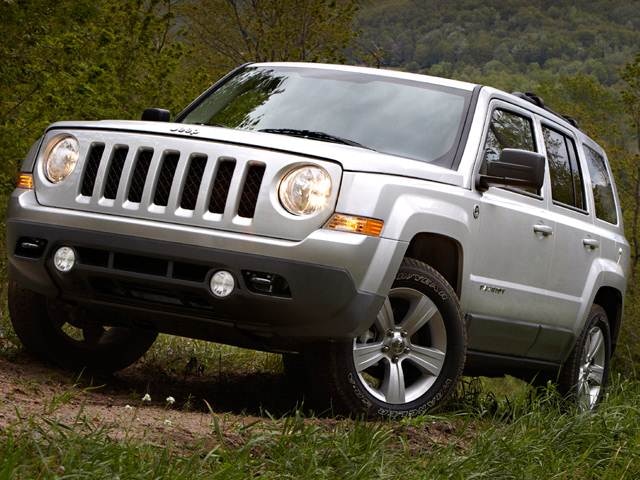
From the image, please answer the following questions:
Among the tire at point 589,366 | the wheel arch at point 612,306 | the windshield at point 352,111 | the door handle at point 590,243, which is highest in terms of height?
the windshield at point 352,111

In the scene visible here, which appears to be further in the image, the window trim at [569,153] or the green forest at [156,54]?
the green forest at [156,54]

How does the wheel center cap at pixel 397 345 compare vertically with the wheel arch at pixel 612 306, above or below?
above

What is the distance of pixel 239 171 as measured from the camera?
506cm

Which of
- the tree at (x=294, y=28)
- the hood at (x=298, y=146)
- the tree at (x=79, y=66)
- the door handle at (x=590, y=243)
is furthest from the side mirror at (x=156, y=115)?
the tree at (x=294, y=28)

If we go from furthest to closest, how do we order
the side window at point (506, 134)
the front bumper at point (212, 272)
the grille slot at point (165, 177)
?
the side window at point (506, 134) < the grille slot at point (165, 177) < the front bumper at point (212, 272)

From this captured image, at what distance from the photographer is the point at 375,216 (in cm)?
512

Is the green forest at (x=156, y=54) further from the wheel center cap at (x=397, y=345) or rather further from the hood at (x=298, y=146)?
the wheel center cap at (x=397, y=345)

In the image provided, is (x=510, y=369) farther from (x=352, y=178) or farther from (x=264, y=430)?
(x=264, y=430)

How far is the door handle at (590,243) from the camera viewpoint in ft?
24.3

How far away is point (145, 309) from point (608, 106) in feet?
198

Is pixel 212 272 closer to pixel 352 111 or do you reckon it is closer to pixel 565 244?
pixel 352 111

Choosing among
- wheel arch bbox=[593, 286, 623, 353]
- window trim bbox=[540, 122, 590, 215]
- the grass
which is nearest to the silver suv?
window trim bbox=[540, 122, 590, 215]

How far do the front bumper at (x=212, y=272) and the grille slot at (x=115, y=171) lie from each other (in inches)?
5.5

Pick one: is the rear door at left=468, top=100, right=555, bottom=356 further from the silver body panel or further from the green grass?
the green grass
